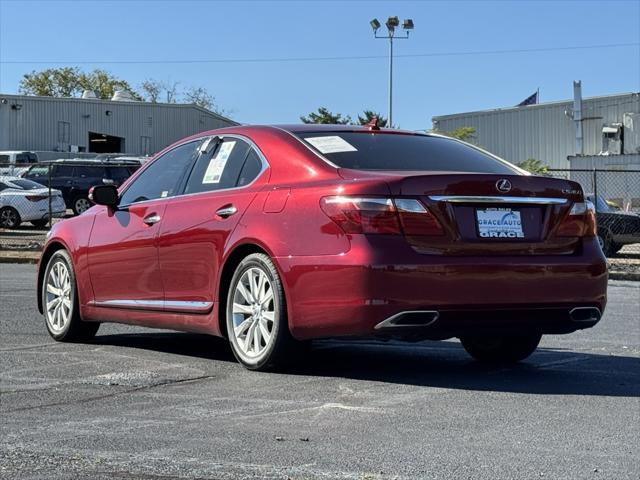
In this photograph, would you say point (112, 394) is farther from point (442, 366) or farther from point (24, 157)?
point (24, 157)

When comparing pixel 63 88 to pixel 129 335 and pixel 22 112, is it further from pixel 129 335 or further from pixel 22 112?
pixel 129 335

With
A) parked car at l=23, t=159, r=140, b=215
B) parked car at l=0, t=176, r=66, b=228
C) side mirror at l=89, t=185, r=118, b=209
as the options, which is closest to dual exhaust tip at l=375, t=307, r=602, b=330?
side mirror at l=89, t=185, r=118, b=209

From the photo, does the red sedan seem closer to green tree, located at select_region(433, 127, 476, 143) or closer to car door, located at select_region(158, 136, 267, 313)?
car door, located at select_region(158, 136, 267, 313)

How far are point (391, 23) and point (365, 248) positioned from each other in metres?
46.5

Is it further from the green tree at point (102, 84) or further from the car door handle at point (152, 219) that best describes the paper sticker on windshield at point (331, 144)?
the green tree at point (102, 84)

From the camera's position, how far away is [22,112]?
5388 cm

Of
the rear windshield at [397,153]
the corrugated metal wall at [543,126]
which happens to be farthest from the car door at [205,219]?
the corrugated metal wall at [543,126]

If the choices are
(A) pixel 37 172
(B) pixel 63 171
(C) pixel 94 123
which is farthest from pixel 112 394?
(C) pixel 94 123

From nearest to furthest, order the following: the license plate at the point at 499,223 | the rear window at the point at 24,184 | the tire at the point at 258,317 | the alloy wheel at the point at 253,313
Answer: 1. the license plate at the point at 499,223
2. the tire at the point at 258,317
3. the alloy wheel at the point at 253,313
4. the rear window at the point at 24,184

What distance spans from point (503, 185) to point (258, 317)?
167 cm

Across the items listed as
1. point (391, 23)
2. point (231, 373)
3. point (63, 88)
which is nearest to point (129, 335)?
point (231, 373)

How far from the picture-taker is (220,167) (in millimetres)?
6922

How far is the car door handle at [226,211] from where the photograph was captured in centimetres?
646

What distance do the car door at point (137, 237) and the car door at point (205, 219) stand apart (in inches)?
5.6
